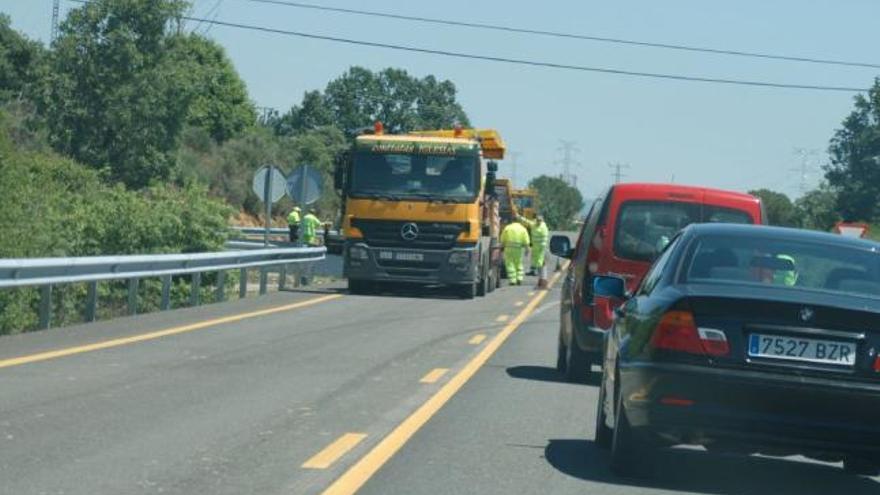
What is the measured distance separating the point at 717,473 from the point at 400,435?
215 centimetres

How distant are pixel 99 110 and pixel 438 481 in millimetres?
53960

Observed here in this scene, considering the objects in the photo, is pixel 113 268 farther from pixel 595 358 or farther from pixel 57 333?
pixel 595 358

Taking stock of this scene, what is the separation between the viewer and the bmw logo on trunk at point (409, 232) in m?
30.5

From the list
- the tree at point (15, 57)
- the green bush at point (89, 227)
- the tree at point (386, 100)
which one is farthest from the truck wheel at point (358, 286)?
the tree at point (386, 100)

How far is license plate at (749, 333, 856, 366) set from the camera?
8867mm

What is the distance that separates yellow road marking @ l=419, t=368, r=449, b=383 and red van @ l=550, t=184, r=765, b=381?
1165 millimetres

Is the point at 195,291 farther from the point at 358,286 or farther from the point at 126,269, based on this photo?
the point at 358,286

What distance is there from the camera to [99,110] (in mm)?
61719

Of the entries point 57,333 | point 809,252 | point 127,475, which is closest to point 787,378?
point 809,252

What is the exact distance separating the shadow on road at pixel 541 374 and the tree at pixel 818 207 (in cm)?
7245

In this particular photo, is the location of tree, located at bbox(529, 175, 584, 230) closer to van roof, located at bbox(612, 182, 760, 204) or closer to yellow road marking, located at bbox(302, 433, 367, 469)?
van roof, located at bbox(612, 182, 760, 204)

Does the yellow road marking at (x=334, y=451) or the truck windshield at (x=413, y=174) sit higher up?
the truck windshield at (x=413, y=174)

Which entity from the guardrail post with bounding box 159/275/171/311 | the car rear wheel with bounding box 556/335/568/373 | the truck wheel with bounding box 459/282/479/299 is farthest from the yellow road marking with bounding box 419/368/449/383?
the truck wheel with bounding box 459/282/479/299

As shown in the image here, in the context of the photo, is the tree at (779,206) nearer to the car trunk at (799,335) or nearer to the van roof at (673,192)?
the van roof at (673,192)
